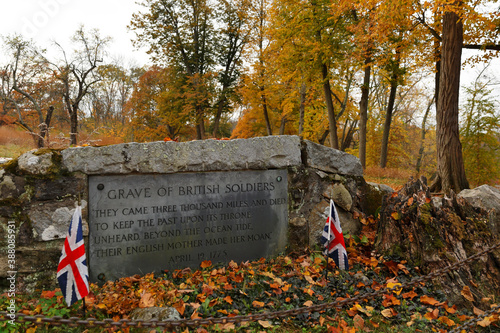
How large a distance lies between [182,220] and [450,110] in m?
7.12

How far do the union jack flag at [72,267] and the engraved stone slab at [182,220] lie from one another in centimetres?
96

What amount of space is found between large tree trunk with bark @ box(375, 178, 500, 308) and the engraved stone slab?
4.76ft

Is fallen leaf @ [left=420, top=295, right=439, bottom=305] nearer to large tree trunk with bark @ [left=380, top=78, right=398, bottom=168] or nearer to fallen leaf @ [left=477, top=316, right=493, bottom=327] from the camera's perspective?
fallen leaf @ [left=477, top=316, right=493, bottom=327]

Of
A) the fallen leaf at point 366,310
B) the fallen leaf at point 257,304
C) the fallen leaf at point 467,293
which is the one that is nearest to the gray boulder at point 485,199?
the fallen leaf at point 467,293

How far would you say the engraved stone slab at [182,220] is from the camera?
3.55 meters

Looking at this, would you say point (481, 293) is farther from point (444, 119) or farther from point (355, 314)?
point (444, 119)

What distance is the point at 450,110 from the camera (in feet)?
24.6

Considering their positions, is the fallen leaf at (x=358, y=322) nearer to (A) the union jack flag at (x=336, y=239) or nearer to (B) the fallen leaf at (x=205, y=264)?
(A) the union jack flag at (x=336, y=239)

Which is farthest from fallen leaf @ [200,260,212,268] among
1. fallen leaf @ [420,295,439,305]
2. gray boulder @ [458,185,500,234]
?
gray boulder @ [458,185,500,234]

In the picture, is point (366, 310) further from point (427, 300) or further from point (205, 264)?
point (205, 264)

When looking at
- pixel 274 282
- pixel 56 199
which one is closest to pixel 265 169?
pixel 274 282

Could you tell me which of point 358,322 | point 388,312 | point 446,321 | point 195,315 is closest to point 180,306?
point 195,315

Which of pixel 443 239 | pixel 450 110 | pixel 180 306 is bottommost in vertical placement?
pixel 180 306

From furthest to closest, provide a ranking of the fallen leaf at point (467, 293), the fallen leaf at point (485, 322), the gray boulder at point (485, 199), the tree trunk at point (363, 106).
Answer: the tree trunk at point (363, 106)
the gray boulder at point (485, 199)
the fallen leaf at point (467, 293)
the fallen leaf at point (485, 322)
